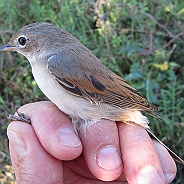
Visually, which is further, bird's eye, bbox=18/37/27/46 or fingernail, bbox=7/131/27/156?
bird's eye, bbox=18/37/27/46

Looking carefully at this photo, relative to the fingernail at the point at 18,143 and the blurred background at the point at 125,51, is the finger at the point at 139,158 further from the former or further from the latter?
the blurred background at the point at 125,51

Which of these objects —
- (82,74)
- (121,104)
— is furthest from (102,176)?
(82,74)

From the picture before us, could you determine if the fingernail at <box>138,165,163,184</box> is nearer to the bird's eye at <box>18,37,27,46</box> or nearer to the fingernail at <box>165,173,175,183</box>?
the fingernail at <box>165,173,175,183</box>

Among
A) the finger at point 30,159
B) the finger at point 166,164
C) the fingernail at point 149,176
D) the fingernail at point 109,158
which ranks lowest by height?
the finger at point 166,164

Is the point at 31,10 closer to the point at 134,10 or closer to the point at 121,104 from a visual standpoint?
the point at 134,10

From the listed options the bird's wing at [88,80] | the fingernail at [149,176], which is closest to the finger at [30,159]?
the bird's wing at [88,80]

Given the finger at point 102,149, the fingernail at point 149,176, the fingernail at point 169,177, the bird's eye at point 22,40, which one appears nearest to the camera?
the fingernail at point 149,176

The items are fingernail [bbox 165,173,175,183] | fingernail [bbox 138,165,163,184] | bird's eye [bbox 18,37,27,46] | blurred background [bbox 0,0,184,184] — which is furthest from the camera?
blurred background [bbox 0,0,184,184]

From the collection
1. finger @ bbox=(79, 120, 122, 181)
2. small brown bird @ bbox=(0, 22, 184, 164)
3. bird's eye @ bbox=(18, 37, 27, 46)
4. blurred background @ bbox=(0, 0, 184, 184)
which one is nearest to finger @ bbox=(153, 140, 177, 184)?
small brown bird @ bbox=(0, 22, 184, 164)
